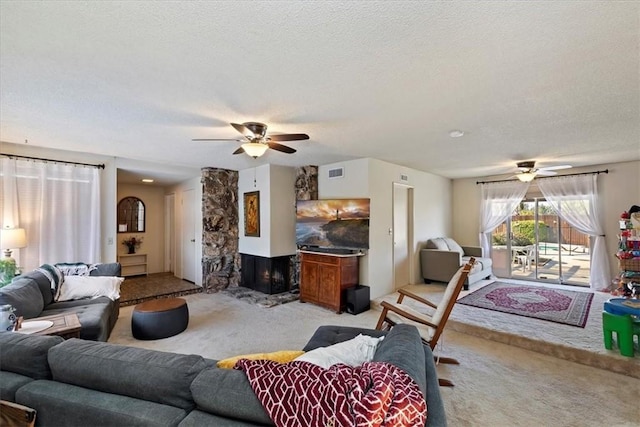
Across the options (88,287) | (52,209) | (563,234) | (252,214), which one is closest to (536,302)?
(563,234)

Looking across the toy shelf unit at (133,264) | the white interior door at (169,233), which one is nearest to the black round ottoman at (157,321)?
the toy shelf unit at (133,264)

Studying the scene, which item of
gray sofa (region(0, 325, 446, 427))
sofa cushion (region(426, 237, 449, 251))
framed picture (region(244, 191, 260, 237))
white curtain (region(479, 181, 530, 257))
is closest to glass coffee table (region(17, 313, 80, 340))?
gray sofa (region(0, 325, 446, 427))

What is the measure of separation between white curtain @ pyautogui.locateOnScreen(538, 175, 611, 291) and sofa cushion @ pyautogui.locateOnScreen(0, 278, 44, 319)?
858 cm

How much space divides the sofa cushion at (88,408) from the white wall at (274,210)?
14.2 ft

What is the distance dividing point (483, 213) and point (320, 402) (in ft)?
23.9

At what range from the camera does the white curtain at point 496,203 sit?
6.62m

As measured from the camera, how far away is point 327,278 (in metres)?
4.78

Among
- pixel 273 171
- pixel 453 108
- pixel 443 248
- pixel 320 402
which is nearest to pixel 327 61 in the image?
pixel 453 108

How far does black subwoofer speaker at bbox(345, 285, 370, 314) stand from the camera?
4516 mm

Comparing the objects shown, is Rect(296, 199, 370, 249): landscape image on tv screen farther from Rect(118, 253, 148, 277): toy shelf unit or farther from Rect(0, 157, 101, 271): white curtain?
Rect(118, 253, 148, 277): toy shelf unit

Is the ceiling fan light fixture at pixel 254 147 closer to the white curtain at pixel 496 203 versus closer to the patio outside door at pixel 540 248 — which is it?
the white curtain at pixel 496 203

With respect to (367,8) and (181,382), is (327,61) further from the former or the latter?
(181,382)

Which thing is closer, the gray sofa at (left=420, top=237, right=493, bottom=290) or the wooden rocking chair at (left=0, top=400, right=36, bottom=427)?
the wooden rocking chair at (left=0, top=400, right=36, bottom=427)

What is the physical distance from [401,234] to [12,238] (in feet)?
19.7
